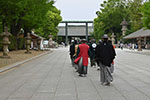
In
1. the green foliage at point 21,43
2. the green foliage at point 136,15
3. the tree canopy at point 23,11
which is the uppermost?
the green foliage at point 136,15

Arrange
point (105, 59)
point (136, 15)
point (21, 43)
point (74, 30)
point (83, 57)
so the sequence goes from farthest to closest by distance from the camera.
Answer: point (74, 30) < point (136, 15) < point (21, 43) < point (83, 57) < point (105, 59)

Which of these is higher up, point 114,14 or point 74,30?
point 114,14

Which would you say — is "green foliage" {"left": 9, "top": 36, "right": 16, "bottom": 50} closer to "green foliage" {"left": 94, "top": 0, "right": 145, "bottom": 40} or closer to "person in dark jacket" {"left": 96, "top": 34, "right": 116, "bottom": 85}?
"person in dark jacket" {"left": 96, "top": 34, "right": 116, "bottom": 85}

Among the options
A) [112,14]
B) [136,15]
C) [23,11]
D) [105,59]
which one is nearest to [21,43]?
[23,11]

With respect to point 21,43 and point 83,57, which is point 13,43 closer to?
point 21,43

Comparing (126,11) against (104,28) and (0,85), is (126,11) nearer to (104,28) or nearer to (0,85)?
(104,28)

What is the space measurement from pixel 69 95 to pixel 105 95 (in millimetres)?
935

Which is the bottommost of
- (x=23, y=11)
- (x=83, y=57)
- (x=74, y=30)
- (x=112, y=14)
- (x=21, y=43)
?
(x=83, y=57)

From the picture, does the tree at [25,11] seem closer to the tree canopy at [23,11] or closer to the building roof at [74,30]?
the tree canopy at [23,11]

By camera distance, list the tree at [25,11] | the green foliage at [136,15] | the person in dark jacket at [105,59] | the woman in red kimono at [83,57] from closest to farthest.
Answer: the person in dark jacket at [105,59] < the woman in red kimono at [83,57] < the tree at [25,11] < the green foliage at [136,15]

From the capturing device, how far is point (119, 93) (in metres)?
7.10

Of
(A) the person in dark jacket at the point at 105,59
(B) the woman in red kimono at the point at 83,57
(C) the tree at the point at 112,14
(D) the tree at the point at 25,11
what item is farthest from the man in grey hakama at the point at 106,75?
(C) the tree at the point at 112,14

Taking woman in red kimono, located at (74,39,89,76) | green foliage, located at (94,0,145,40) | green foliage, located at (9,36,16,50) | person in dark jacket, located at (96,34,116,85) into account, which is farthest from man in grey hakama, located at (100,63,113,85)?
green foliage, located at (94,0,145,40)

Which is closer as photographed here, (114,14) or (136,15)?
(136,15)
